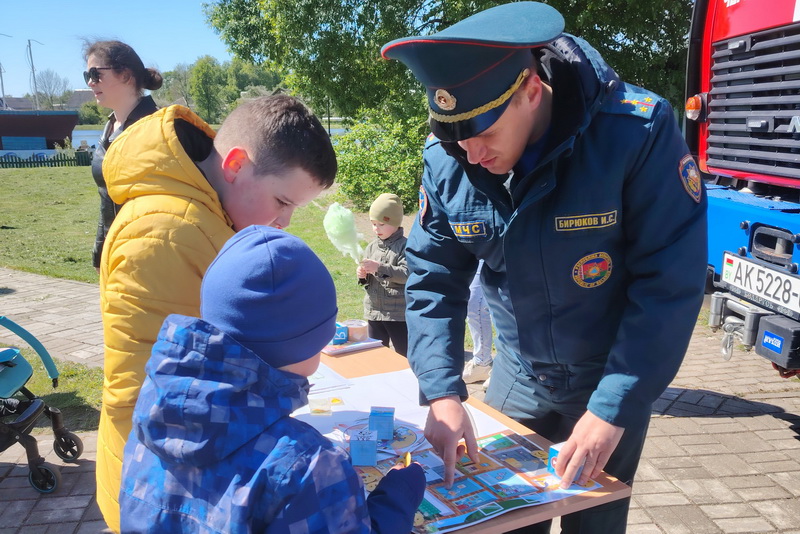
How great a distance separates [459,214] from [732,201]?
99.9 inches

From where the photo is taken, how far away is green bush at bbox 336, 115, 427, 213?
1178 centimetres

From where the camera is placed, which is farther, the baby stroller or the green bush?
the green bush

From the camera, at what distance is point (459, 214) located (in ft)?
6.25

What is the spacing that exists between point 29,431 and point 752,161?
14.5 ft

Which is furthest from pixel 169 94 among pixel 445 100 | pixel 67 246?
pixel 445 100

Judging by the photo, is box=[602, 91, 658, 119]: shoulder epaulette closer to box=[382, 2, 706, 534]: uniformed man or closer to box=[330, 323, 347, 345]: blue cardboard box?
box=[382, 2, 706, 534]: uniformed man

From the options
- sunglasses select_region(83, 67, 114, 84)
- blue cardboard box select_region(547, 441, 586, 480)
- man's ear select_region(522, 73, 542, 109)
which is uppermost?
sunglasses select_region(83, 67, 114, 84)

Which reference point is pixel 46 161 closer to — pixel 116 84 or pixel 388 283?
pixel 116 84

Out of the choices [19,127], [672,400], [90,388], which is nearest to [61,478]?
[90,388]

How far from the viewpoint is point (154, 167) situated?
5.62 ft

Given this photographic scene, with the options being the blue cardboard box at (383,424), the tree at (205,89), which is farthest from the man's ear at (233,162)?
the tree at (205,89)

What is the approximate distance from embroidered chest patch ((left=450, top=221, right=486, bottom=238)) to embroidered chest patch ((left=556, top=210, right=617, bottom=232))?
233 mm

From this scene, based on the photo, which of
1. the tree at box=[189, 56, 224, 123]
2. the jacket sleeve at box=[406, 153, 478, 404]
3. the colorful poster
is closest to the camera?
the colorful poster

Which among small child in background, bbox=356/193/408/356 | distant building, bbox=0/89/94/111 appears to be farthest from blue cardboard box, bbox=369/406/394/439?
distant building, bbox=0/89/94/111
